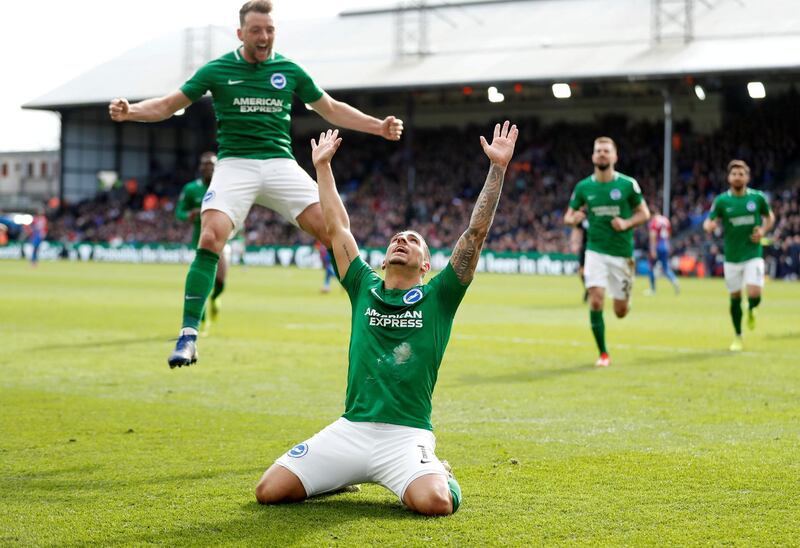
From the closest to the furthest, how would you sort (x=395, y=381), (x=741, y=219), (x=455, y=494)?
(x=455, y=494), (x=395, y=381), (x=741, y=219)

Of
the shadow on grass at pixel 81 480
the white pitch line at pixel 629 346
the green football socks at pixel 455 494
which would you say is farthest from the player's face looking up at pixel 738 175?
the green football socks at pixel 455 494

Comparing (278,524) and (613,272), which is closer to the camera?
(278,524)

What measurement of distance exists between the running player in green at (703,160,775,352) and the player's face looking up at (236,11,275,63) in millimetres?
8269

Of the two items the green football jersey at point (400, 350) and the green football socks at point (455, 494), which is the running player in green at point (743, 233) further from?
the green football socks at point (455, 494)

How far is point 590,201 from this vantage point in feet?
43.6

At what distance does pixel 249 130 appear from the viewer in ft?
27.9

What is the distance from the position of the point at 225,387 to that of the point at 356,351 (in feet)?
14.9

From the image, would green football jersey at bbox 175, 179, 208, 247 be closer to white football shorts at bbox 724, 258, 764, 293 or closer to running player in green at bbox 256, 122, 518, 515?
white football shorts at bbox 724, 258, 764, 293

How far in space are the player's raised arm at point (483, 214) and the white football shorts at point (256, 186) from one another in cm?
262

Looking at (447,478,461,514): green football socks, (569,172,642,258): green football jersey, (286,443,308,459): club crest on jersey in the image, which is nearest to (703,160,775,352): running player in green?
(569,172,642,258): green football jersey

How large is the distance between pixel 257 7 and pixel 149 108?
3.55 feet

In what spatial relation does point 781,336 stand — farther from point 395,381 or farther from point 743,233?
point 395,381

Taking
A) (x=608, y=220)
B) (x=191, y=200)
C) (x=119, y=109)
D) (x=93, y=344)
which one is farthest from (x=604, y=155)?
(x=93, y=344)

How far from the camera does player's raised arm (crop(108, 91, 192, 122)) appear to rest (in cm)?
788
